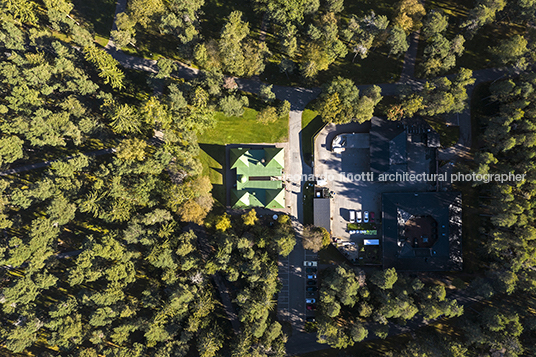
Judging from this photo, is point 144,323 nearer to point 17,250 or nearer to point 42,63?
point 17,250

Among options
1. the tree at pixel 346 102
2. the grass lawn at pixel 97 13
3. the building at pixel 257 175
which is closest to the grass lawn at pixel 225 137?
the building at pixel 257 175

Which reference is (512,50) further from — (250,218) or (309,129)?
(250,218)

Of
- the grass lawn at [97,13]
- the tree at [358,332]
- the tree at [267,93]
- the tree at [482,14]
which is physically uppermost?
the grass lawn at [97,13]

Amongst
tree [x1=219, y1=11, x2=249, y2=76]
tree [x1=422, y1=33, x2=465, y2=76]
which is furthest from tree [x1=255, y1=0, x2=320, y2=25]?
tree [x1=422, y1=33, x2=465, y2=76]

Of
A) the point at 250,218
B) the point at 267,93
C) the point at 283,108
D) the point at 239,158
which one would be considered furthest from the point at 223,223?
the point at 267,93

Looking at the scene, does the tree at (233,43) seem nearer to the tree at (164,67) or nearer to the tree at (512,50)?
the tree at (164,67)
